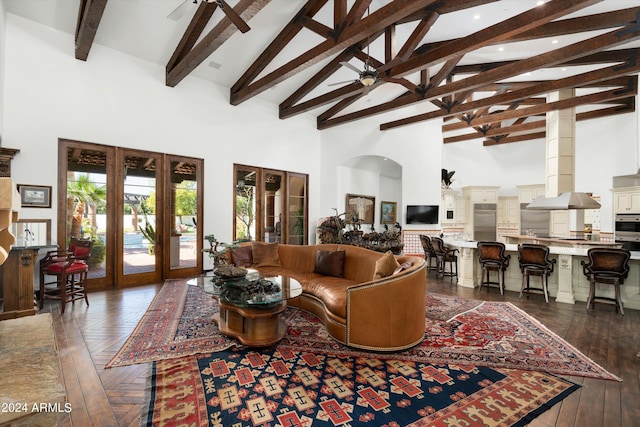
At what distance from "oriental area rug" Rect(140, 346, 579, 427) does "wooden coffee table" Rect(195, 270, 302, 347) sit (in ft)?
0.59

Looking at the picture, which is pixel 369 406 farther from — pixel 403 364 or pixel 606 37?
pixel 606 37

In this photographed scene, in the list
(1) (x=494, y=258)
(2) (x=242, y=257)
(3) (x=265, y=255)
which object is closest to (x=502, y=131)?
(1) (x=494, y=258)

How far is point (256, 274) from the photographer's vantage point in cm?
387

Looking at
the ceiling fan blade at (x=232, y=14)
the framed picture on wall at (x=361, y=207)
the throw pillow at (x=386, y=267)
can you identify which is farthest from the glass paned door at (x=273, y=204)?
the throw pillow at (x=386, y=267)

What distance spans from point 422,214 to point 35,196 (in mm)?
9383

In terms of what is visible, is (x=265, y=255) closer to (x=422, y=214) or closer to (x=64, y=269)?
(x=64, y=269)

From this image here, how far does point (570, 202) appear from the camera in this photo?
6129 mm

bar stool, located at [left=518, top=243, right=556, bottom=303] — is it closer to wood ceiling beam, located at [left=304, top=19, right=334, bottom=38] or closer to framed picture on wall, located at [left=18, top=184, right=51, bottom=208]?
wood ceiling beam, located at [left=304, top=19, right=334, bottom=38]

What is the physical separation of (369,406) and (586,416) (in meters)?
1.52

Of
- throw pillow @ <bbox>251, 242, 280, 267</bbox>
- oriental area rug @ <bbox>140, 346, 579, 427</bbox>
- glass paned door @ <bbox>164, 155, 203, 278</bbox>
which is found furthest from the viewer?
glass paned door @ <bbox>164, 155, 203, 278</bbox>

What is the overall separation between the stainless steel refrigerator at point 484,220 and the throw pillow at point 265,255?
9.70 meters

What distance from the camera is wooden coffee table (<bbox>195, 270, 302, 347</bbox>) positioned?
2922mm

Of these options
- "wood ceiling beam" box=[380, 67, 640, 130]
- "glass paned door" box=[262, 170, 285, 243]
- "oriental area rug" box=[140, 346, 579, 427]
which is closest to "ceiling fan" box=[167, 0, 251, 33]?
"oriental area rug" box=[140, 346, 579, 427]

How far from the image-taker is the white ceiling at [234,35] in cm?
443
